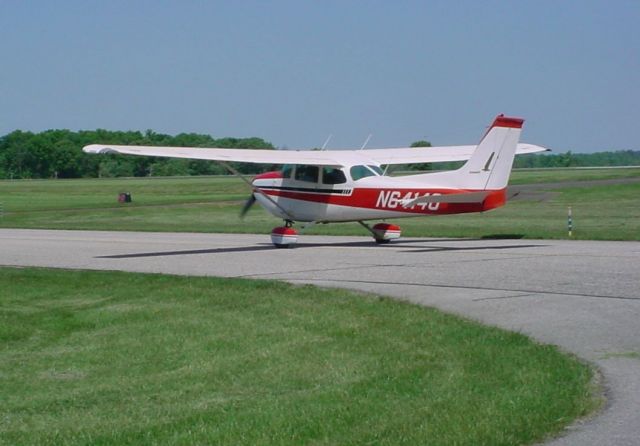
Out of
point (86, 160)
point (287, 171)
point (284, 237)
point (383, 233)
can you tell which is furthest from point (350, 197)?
point (86, 160)

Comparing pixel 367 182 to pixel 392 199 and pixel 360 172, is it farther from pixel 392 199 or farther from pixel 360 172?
pixel 392 199

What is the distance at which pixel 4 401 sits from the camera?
10500mm

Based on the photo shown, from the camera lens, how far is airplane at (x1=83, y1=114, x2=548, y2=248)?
24.2 metres

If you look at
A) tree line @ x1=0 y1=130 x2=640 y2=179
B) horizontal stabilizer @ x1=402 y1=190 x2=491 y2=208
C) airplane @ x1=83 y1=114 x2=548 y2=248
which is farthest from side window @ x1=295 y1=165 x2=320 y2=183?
tree line @ x1=0 y1=130 x2=640 y2=179

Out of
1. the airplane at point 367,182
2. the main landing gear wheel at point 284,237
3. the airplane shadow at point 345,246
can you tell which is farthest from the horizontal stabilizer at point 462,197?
the main landing gear wheel at point 284,237

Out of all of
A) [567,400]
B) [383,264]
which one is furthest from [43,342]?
[383,264]

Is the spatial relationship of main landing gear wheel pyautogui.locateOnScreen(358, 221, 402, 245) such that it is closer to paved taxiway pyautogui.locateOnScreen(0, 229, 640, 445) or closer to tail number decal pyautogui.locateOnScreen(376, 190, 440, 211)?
paved taxiway pyautogui.locateOnScreen(0, 229, 640, 445)

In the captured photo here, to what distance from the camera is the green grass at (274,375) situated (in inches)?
335

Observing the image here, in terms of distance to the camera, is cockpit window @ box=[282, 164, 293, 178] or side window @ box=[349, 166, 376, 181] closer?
side window @ box=[349, 166, 376, 181]

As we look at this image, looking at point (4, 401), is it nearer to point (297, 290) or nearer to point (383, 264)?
point (297, 290)

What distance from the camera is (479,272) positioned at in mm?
18938

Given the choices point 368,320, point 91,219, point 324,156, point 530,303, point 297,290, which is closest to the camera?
point 368,320

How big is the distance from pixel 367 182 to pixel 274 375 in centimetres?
1531

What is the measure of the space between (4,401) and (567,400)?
516cm
